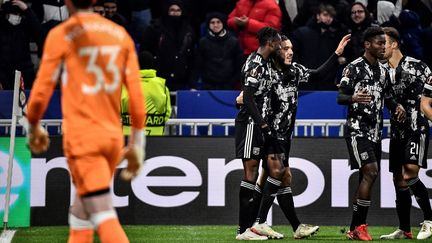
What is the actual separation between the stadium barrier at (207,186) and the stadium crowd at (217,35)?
7.69ft

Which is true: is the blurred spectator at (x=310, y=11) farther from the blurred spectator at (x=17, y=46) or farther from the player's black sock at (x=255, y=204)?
the player's black sock at (x=255, y=204)

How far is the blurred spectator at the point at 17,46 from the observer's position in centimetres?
1719

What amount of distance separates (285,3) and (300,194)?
426 cm

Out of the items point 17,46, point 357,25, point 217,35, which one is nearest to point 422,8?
point 357,25

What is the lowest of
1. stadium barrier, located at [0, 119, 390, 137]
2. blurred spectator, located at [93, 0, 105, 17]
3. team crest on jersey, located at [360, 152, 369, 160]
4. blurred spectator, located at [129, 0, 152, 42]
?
stadium barrier, located at [0, 119, 390, 137]

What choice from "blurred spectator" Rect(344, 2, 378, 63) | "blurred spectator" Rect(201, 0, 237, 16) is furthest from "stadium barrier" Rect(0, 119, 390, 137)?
"blurred spectator" Rect(201, 0, 237, 16)

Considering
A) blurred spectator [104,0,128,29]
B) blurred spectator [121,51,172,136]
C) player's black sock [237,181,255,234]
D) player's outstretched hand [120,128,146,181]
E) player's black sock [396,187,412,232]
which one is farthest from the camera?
blurred spectator [104,0,128,29]

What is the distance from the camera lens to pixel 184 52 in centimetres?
1745

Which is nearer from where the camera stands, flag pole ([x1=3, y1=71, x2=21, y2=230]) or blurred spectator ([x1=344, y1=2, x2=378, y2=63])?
flag pole ([x1=3, y1=71, x2=21, y2=230])

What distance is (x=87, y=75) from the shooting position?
7.70 metres

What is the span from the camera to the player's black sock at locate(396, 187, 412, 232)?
1329 cm

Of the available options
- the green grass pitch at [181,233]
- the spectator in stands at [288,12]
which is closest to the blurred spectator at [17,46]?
the green grass pitch at [181,233]

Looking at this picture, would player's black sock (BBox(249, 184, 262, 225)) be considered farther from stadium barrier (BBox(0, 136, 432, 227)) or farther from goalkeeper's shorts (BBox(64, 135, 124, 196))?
goalkeeper's shorts (BBox(64, 135, 124, 196))

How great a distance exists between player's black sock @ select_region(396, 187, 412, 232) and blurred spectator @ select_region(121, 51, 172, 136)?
3643 mm
